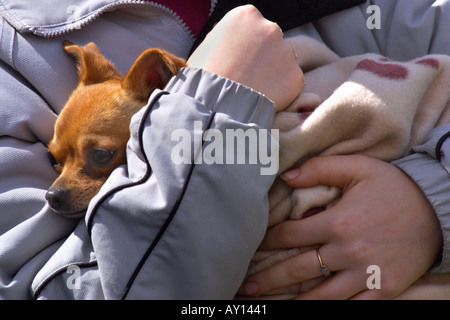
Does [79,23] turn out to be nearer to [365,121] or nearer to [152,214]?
[152,214]

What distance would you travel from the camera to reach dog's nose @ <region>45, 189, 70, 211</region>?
133 cm

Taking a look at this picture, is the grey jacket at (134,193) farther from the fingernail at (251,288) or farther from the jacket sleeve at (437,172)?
the fingernail at (251,288)

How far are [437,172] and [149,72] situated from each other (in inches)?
38.6

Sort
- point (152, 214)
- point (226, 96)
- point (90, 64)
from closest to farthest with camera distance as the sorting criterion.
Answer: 1. point (152, 214)
2. point (226, 96)
3. point (90, 64)

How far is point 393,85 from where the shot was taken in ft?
4.71

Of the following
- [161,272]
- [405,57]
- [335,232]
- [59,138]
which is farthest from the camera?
[405,57]

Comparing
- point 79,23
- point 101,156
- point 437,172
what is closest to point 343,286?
point 437,172

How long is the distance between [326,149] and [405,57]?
0.69 metres

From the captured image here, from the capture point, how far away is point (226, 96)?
128cm

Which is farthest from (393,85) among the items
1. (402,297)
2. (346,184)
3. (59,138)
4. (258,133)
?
(59,138)

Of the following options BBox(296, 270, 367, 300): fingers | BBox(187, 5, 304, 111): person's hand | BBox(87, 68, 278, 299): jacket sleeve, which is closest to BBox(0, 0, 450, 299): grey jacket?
BBox(87, 68, 278, 299): jacket sleeve

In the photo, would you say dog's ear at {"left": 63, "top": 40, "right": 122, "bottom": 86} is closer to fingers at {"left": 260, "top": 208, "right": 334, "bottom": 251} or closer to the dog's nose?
the dog's nose
